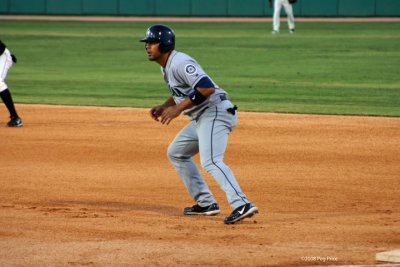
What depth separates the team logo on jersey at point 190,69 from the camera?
25.5ft

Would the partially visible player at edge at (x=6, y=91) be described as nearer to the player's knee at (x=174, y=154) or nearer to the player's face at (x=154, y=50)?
the player's knee at (x=174, y=154)

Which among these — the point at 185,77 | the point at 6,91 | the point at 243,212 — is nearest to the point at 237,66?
the point at 6,91

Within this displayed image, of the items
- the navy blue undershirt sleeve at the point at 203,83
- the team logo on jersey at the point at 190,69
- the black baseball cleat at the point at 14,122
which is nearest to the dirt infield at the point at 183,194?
the black baseball cleat at the point at 14,122

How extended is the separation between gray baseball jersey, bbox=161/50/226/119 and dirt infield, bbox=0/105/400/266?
96 centimetres

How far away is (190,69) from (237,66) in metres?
15.7

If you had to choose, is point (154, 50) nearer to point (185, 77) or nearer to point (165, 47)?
point (165, 47)

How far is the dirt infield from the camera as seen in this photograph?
692 cm

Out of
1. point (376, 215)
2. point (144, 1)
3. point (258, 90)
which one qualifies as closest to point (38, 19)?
point (144, 1)

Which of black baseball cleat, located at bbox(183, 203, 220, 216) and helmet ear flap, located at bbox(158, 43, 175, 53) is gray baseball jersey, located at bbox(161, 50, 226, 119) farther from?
black baseball cleat, located at bbox(183, 203, 220, 216)

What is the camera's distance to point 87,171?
34.8 ft

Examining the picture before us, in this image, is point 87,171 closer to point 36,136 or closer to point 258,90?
point 36,136

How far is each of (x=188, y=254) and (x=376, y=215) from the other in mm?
2078

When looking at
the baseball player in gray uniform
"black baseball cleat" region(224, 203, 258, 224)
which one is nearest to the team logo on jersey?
the baseball player in gray uniform

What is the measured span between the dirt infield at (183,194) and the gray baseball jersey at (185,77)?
3.16ft
